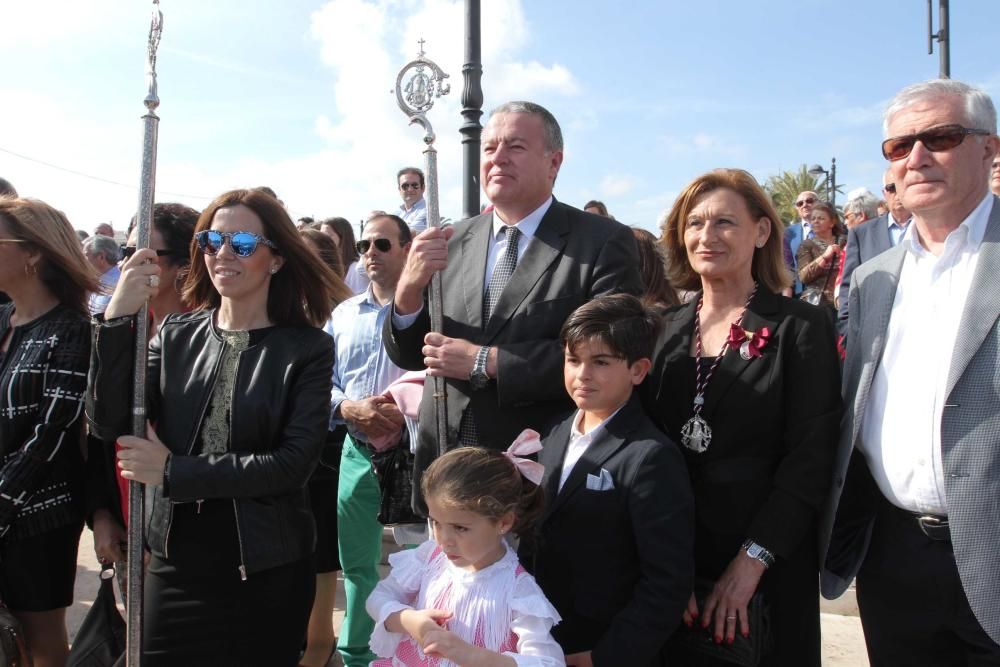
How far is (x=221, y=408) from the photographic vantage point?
252cm

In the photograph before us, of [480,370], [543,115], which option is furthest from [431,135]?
[480,370]

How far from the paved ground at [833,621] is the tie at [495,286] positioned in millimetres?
2331

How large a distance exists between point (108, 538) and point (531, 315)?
1840mm

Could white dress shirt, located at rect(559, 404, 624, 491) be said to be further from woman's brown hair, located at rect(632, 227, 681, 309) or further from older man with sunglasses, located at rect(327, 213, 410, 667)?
woman's brown hair, located at rect(632, 227, 681, 309)

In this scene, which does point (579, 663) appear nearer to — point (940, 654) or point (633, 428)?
point (633, 428)

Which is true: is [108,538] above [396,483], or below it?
below

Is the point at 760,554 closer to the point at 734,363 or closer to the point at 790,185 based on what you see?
the point at 734,363

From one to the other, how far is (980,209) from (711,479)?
1142mm

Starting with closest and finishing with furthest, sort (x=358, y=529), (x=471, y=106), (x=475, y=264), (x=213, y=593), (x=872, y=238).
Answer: (x=213, y=593) → (x=475, y=264) → (x=358, y=529) → (x=872, y=238) → (x=471, y=106)

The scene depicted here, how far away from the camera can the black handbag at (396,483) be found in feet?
10.9

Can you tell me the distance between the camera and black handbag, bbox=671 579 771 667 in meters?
2.26

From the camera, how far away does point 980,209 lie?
2.25 meters

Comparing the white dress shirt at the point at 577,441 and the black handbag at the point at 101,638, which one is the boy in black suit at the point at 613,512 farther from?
the black handbag at the point at 101,638

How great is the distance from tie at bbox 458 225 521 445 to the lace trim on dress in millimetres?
815
